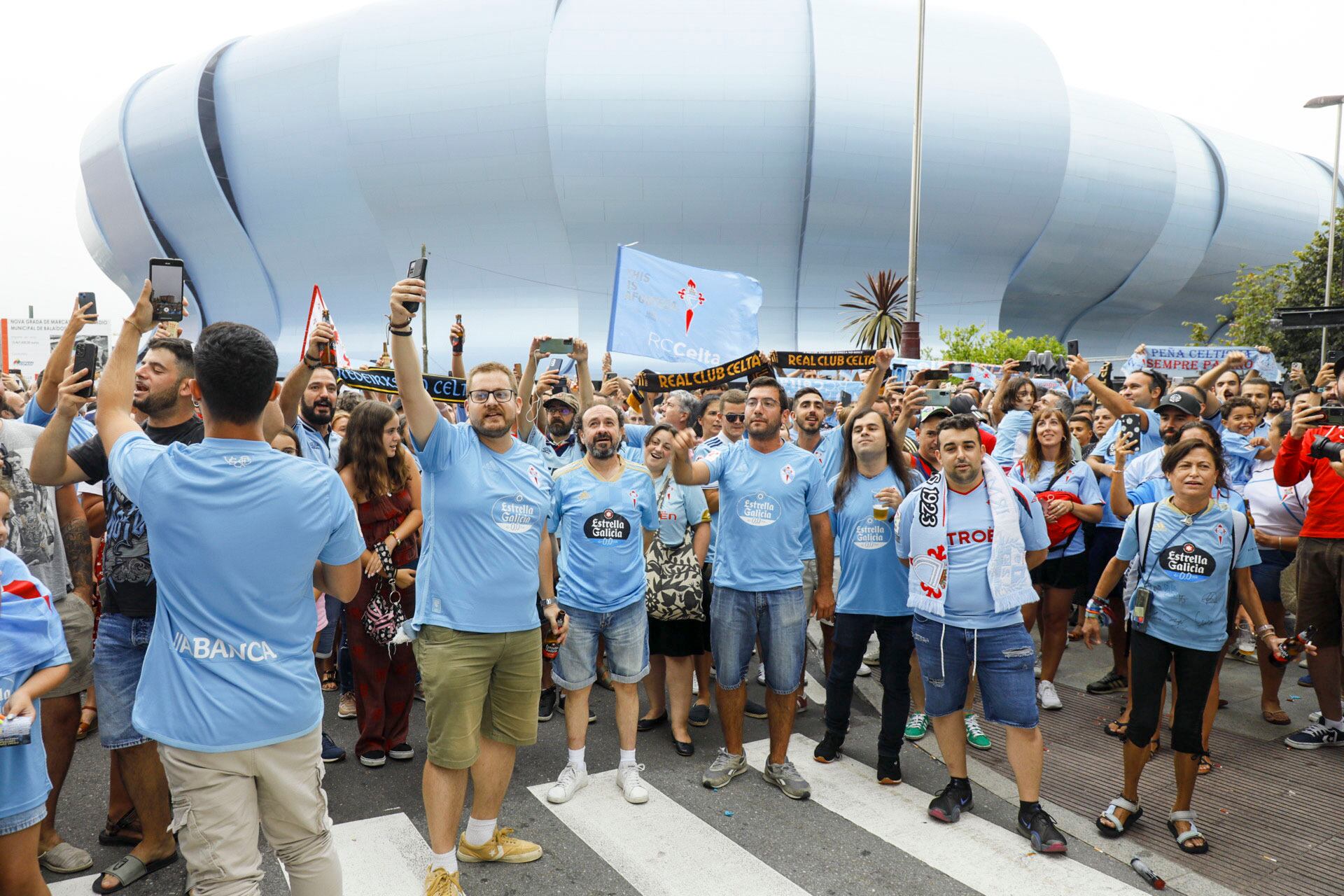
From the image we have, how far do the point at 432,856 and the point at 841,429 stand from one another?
3472mm

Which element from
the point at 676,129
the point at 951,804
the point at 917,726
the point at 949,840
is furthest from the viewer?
the point at 676,129

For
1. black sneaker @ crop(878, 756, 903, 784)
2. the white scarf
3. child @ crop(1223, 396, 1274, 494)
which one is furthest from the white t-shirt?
black sneaker @ crop(878, 756, 903, 784)

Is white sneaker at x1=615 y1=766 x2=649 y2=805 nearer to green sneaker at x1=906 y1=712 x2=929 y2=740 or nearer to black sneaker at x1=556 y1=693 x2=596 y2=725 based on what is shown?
black sneaker at x1=556 y1=693 x2=596 y2=725

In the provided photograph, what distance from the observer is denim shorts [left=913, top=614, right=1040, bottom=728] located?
14.0 ft

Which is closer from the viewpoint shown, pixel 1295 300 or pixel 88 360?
pixel 88 360

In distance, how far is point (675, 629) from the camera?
5.50m

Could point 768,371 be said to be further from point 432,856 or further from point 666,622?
point 432,856

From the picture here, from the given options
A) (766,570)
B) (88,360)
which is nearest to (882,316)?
(766,570)

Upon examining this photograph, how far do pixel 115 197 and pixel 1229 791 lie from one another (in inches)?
2038

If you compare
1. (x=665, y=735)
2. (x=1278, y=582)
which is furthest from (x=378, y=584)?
(x=1278, y=582)

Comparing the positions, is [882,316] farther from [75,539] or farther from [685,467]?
[75,539]

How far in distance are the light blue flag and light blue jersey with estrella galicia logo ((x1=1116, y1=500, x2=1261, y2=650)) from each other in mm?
6514

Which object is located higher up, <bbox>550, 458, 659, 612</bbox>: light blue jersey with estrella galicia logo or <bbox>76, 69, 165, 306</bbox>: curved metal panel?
<bbox>76, 69, 165, 306</bbox>: curved metal panel

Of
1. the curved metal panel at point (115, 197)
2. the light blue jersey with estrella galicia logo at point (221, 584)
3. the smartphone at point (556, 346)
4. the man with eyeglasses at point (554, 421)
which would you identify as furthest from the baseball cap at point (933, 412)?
the curved metal panel at point (115, 197)
